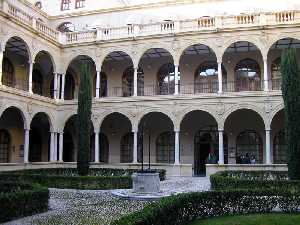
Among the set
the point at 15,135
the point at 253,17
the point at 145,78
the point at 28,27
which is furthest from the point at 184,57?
the point at 15,135

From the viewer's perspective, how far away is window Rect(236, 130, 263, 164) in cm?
2798

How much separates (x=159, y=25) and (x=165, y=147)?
9234 mm

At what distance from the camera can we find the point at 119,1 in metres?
34.8

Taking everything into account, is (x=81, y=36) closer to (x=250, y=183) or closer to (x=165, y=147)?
(x=165, y=147)

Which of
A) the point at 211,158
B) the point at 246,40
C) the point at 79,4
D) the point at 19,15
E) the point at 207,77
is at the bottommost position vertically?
the point at 211,158

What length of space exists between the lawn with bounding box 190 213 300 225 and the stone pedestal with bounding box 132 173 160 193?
4.66 m

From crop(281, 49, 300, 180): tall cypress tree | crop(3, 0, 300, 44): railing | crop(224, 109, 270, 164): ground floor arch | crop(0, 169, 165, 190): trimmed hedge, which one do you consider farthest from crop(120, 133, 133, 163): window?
crop(281, 49, 300, 180): tall cypress tree

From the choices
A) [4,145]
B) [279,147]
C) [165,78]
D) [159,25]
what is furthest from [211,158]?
[4,145]

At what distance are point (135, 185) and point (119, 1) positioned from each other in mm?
23194

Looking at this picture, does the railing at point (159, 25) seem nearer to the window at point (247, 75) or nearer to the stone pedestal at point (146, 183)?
the window at point (247, 75)

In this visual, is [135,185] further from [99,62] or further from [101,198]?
[99,62]

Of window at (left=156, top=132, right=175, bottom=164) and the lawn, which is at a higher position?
window at (left=156, top=132, right=175, bottom=164)

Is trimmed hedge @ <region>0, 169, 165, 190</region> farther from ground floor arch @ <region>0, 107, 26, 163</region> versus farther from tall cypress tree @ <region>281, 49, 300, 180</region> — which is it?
ground floor arch @ <region>0, 107, 26, 163</region>

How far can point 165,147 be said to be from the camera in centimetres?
3005
